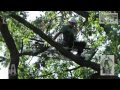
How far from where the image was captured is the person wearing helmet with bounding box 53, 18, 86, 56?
435 cm

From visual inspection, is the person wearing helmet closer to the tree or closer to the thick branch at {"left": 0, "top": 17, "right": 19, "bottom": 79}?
the tree

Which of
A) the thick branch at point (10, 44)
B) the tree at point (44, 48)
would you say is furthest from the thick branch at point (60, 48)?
the thick branch at point (10, 44)

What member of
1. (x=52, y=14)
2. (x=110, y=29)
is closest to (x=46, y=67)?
(x=52, y=14)

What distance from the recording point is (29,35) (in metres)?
4.38

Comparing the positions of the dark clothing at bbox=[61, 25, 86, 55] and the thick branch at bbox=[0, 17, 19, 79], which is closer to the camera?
the thick branch at bbox=[0, 17, 19, 79]

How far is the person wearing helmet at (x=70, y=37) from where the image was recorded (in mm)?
4348

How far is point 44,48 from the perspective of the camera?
436 cm

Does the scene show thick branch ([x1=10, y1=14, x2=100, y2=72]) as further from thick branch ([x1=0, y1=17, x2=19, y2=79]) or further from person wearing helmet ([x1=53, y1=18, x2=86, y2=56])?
thick branch ([x1=0, y1=17, x2=19, y2=79])

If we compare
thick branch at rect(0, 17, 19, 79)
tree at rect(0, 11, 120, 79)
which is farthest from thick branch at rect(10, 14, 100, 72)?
thick branch at rect(0, 17, 19, 79)

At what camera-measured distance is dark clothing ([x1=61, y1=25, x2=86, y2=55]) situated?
4.35 m

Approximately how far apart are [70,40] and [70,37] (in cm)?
4
